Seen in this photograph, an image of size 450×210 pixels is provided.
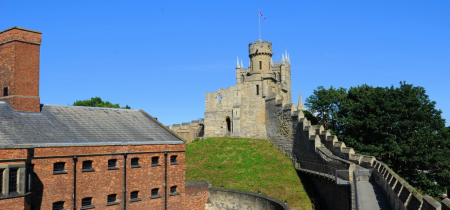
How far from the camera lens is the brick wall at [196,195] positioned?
103 ft

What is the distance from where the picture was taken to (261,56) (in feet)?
185

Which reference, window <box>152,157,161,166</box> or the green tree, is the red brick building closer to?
window <box>152,157,161,166</box>

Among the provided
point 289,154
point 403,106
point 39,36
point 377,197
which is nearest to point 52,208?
point 39,36

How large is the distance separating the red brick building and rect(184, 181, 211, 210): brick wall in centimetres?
44

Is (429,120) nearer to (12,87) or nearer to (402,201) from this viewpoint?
(402,201)

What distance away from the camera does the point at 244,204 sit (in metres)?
30.5

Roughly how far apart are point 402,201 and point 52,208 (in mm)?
18764

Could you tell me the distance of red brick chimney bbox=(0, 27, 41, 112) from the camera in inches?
1008

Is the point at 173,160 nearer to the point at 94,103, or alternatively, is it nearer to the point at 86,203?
the point at 86,203

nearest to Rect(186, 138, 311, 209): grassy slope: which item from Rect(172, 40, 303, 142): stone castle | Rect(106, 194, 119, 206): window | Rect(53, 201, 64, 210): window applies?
Rect(172, 40, 303, 142): stone castle

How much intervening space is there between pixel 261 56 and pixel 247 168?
20098 millimetres

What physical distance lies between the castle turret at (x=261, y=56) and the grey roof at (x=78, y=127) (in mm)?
26497

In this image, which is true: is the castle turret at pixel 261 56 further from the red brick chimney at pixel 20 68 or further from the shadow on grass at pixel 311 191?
the red brick chimney at pixel 20 68

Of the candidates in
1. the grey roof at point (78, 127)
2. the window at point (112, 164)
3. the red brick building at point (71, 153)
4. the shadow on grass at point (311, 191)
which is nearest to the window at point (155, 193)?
the red brick building at point (71, 153)
